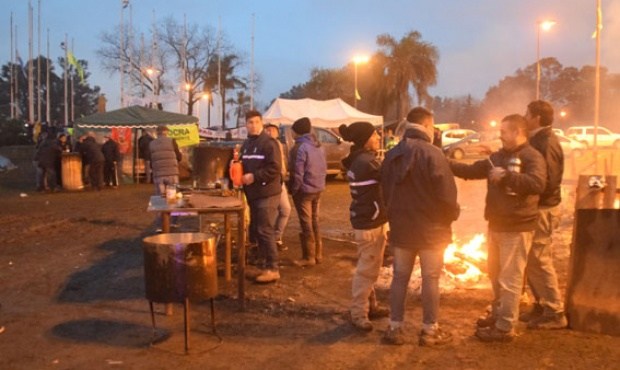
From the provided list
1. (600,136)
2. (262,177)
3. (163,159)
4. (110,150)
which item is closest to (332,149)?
(110,150)

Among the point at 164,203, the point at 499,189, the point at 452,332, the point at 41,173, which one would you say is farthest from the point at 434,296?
the point at 41,173

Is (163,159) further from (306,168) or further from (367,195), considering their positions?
(367,195)

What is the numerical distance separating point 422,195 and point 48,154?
15433mm

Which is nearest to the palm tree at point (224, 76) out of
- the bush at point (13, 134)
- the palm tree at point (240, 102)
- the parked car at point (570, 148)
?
the palm tree at point (240, 102)

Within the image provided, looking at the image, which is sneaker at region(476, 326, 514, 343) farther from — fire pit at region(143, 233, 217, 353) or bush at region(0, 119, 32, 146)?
bush at region(0, 119, 32, 146)

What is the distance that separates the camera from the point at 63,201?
15898 millimetres

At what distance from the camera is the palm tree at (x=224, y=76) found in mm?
56531

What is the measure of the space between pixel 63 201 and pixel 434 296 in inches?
520

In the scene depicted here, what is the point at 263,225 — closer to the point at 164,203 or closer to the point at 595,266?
the point at 164,203

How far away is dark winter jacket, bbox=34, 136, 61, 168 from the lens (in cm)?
1780

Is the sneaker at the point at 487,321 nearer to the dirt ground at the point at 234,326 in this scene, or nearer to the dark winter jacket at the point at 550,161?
the dirt ground at the point at 234,326

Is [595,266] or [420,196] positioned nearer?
[420,196]

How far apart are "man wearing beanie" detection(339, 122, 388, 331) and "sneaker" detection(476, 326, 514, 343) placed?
948mm

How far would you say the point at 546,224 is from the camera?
208 inches
